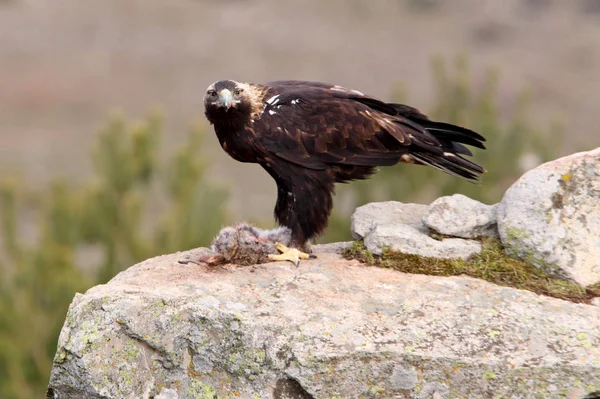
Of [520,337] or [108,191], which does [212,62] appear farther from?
[520,337]

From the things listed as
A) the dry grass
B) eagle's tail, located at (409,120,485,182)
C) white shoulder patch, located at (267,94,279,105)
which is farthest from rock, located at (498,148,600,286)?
white shoulder patch, located at (267,94,279,105)

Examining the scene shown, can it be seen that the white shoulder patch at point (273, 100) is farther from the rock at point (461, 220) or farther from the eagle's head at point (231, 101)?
the rock at point (461, 220)

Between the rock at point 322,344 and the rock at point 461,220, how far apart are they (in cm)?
63

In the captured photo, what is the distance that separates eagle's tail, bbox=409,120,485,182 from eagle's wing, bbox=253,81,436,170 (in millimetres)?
67

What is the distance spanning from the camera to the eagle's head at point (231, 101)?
5.64 metres

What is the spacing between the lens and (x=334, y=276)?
5.21 metres

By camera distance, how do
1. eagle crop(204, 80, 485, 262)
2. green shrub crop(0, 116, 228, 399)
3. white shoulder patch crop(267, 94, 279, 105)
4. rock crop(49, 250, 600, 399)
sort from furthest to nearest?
green shrub crop(0, 116, 228, 399)
white shoulder patch crop(267, 94, 279, 105)
eagle crop(204, 80, 485, 262)
rock crop(49, 250, 600, 399)

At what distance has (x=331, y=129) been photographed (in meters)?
5.80

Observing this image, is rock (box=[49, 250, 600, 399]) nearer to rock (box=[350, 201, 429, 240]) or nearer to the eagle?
rock (box=[350, 201, 429, 240])

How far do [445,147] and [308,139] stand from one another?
1046 millimetres

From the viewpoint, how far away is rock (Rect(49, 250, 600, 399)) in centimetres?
440

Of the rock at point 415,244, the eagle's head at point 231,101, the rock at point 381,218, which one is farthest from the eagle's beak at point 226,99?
the rock at point 415,244

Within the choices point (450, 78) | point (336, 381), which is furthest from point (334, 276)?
point (450, 78)

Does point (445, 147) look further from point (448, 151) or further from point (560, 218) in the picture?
point (560, 218)
